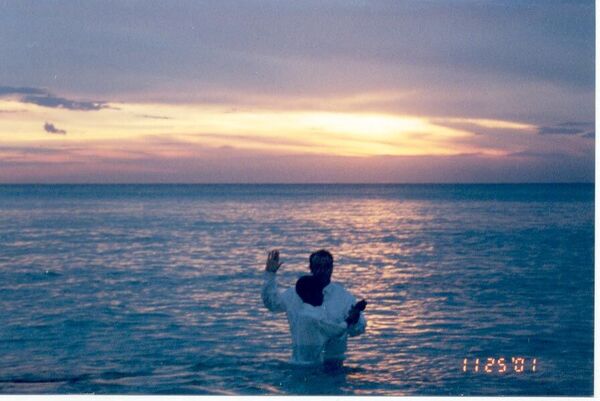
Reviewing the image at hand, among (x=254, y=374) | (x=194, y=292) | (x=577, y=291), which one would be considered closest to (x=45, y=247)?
(x=194, y=292)

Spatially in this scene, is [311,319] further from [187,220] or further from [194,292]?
[187,220]

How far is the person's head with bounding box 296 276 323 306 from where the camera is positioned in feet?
28.8

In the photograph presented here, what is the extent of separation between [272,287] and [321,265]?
566mm

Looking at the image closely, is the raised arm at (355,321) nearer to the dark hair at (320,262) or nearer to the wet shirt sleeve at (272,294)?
the dark hair at (320,262)

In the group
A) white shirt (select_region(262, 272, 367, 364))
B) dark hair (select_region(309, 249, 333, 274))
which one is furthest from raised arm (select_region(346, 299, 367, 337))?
dark hair (select_region(309, 249, 333, 274))

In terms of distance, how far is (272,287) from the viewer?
8.68m

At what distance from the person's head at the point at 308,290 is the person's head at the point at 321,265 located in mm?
65

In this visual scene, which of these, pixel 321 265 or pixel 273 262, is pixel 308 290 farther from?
pixel 273 262

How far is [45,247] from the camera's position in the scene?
3066 cm

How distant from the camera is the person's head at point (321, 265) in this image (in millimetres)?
8734
